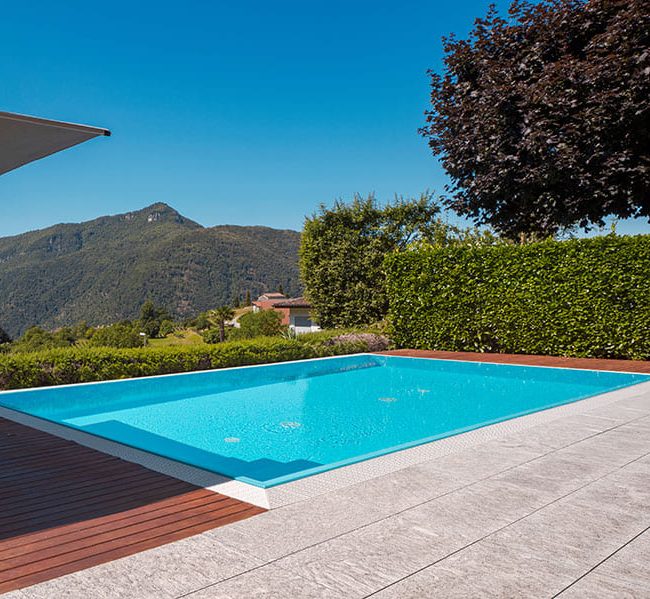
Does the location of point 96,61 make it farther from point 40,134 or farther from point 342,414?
point 40,134

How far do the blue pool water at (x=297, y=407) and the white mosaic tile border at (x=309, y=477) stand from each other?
0.73 ft

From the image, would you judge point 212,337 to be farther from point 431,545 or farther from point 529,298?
point 431,545

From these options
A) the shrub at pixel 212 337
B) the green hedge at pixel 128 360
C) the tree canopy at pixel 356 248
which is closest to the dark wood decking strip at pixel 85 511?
the green hedge at pixel 128 360

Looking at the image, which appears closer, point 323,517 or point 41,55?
point 323,517

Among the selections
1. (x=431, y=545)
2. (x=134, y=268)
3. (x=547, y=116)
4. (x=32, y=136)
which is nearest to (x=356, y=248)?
(x=547, y=116)

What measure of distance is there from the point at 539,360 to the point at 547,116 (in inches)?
220

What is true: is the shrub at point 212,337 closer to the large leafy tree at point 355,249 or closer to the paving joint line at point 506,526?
the large leafy tree at point 355,249

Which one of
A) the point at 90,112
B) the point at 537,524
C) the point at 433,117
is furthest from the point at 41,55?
the point at 537,524

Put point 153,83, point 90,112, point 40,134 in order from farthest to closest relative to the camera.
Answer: point 90,112 < point 153,83 < point 40,134

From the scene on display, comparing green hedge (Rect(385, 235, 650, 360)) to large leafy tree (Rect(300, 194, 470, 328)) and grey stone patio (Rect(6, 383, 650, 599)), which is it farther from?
grey stone patio (Rect(6, 383, 650, 599))

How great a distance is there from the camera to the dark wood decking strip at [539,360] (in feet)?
35.2

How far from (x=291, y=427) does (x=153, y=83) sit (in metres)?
18.1

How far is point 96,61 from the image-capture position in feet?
63.3

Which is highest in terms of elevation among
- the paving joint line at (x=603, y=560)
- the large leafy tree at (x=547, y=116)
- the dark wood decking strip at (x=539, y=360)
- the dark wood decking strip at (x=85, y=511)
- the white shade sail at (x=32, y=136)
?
the large leafy tree at (x=547, y=116)
